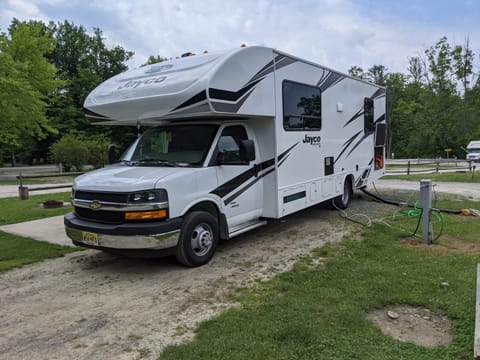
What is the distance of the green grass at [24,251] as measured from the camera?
223 inches

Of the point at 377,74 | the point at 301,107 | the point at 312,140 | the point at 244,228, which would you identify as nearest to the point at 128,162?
the point at 244,228

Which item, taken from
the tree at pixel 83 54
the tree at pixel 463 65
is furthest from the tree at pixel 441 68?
the tree at pixel 83 54

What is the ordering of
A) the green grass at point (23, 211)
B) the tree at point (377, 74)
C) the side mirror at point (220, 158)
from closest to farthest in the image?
the side mirror at point (220, 158) → the green grass at point (23, 211) → the tree at point (377, 74)

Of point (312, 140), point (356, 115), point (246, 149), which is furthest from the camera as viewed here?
point (356, 115)

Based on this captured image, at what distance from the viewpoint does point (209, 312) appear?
12.6 ft

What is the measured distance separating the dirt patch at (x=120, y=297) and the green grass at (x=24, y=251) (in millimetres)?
260

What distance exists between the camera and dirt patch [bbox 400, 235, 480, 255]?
18.1ft

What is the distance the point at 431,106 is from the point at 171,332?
5408 centimetres

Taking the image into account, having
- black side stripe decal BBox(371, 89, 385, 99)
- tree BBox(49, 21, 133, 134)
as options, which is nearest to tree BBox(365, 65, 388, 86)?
tree BBox(49, 21, 133, 134)

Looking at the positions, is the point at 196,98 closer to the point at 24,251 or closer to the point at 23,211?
the point at 24,251

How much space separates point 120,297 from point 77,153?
26001mm

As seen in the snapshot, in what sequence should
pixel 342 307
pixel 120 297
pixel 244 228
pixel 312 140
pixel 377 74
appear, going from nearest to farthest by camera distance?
pixel 342 307 < pixel 120 297 < pixel 244 228 < pixel 312 140 < pixel 377 74

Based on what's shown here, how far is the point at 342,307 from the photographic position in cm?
373

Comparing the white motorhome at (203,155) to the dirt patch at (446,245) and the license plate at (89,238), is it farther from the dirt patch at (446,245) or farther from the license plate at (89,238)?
the dirt patch at (446,245)
